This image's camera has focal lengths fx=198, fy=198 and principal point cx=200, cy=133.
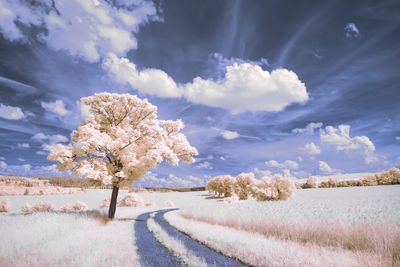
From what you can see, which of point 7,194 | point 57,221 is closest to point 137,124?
point 57,221

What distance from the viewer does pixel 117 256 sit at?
694 cm

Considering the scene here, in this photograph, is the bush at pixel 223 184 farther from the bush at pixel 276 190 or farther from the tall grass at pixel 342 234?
the tall grass at pixel 342 234

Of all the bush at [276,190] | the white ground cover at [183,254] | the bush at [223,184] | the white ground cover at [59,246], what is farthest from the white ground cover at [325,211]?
the bush at [223,184]

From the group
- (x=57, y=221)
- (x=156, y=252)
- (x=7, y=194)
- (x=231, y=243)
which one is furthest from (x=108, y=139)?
(x=7, y=194)

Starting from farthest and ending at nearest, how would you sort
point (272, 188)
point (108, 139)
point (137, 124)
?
point (272, 188), point (137, 124), point (108, 139)

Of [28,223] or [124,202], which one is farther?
[124,202]

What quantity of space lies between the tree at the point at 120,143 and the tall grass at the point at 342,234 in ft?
30.1

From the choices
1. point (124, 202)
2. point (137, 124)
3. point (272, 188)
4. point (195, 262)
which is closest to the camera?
A: point (195, 262)

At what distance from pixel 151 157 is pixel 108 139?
352 cm

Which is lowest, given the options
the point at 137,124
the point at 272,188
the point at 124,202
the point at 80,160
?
the point at 124,202

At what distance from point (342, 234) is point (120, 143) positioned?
14.8 metres

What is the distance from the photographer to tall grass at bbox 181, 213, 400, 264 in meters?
6.52

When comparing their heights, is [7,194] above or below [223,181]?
below

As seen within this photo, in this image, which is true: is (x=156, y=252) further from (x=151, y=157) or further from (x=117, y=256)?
(x=151, y=157)
